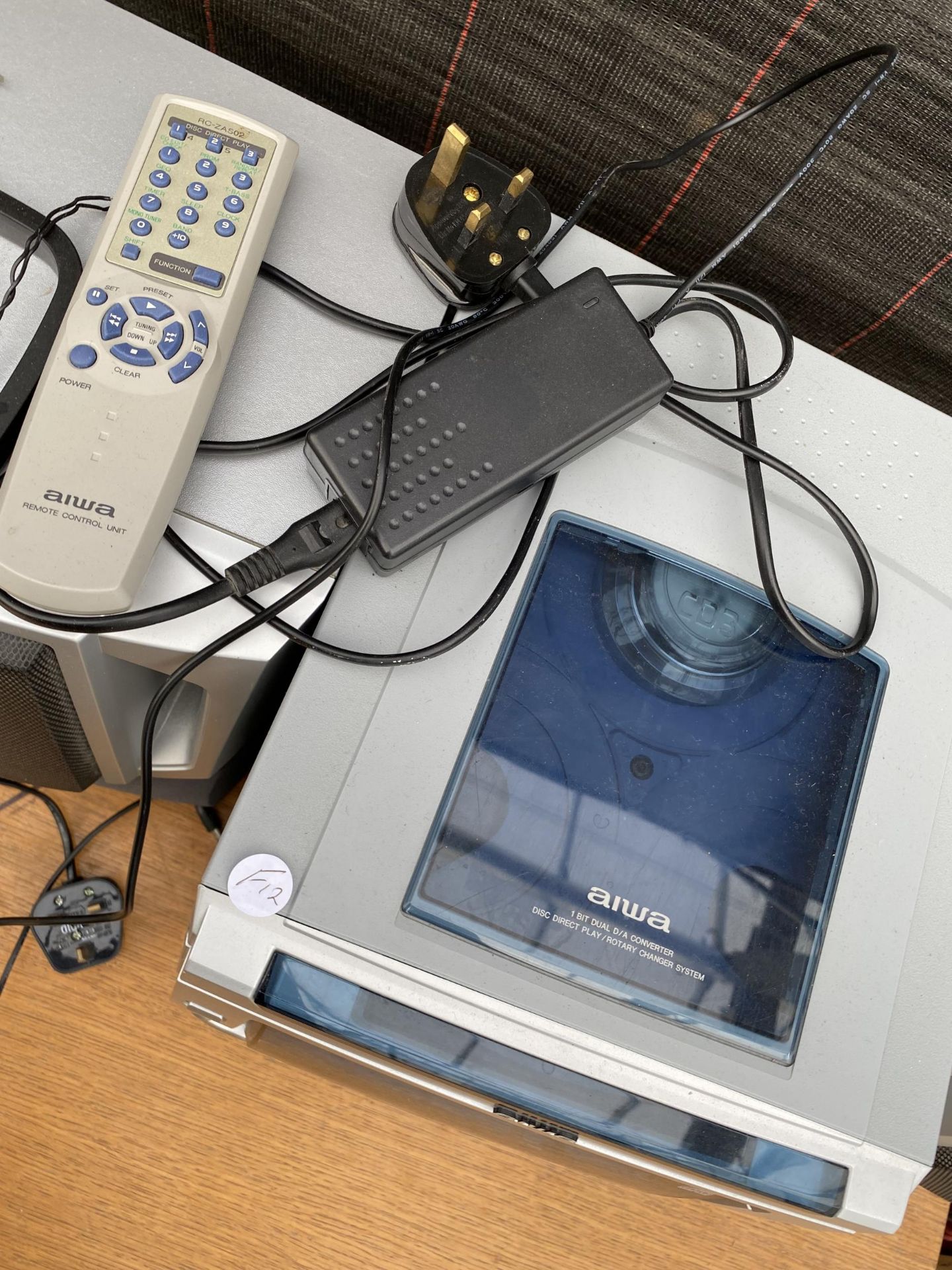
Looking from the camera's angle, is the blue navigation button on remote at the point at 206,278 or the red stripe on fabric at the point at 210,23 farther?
the red stripe on fabric at the point at 210,23

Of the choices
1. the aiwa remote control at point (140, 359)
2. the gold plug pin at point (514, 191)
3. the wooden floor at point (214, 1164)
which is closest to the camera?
the aiwa remote control at point (140, 359)

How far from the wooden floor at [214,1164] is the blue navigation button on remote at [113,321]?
1.11 ft

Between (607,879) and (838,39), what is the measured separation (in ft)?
1.45

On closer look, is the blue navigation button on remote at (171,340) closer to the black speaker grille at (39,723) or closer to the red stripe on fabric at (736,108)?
the black speaker grille at (39,723)

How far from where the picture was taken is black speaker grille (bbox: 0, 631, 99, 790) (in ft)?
1.24

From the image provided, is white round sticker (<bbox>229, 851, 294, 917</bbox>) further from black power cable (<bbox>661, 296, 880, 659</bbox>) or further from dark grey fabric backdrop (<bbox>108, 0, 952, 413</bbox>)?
dark grey fabric backdrop (<bbox>108, 0, 952, 413</bbox>)

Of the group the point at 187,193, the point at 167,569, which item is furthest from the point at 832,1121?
the point at 187,193

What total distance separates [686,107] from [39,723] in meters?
0.49

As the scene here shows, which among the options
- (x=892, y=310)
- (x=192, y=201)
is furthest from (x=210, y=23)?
(x=892, y=310)

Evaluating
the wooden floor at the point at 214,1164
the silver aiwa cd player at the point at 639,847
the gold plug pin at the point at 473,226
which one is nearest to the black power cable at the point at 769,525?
the silver aiwa cd player at the point at 639,847

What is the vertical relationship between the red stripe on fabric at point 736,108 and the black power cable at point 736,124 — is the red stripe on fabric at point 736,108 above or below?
above

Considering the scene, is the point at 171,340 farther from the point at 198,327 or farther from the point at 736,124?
the point at 736,124

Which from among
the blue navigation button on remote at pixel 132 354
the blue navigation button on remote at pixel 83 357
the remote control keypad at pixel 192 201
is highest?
the remote control keypad at pixel 192 201

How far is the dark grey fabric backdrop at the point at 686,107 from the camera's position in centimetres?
51
